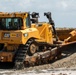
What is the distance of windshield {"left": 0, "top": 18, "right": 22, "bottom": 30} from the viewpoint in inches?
681

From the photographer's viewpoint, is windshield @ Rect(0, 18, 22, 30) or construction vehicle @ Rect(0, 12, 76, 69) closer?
construction vehicle @ Rect(0, 12, 76, 69)

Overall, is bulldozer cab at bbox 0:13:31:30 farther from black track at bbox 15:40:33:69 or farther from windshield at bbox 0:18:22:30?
black track at bbox 15:40:33:69

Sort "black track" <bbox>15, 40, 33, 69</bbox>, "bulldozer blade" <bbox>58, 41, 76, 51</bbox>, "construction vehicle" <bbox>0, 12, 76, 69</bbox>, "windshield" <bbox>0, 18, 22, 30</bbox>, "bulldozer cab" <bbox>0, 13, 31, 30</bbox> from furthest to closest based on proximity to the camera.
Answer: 1. "bulldozer blade" <bbox>58, 41, 76, 51</bbox>
2. "windshield" <bbox>0, 18, 22, 30</bbox>
3. "bulldozer cab" <bbox>0, 13, 31, 30</bbox>
4. "construction vehicle" <bbox>0, 12, 76, 69</bbox>
5. "black track" <bbox>15, 40, 33, 69</bbox>

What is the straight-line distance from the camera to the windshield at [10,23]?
1730cm

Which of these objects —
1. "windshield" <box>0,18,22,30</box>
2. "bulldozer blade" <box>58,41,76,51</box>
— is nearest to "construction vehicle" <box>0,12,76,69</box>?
"windshield" <box>0,18,22,30</box>

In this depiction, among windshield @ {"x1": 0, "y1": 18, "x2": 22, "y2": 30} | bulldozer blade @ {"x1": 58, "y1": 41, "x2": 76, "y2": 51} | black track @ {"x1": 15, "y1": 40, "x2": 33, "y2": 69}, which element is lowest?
bulldozer blade @ {"x1": 58, "y1": 41, "x2": 76, "y2": 51}

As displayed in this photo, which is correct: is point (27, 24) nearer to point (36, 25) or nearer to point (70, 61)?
point (36, 25)

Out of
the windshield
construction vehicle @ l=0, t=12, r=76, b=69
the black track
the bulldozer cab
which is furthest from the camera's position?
the windshield

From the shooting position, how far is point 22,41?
54.4 feet

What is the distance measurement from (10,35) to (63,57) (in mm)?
4366

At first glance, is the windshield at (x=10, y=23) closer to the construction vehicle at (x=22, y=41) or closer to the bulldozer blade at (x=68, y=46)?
A: the construction vehicle at (x=22, y=41)

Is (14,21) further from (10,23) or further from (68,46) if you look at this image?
(68,46)

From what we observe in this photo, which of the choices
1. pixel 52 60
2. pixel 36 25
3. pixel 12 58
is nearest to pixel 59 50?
pixel 52 60

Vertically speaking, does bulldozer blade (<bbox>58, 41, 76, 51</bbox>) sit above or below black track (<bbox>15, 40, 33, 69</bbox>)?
below
